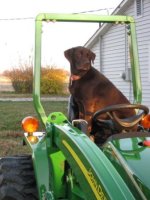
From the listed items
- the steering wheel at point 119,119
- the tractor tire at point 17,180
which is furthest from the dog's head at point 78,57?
the steering wheel at point 119,119

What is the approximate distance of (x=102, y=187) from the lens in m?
2.22

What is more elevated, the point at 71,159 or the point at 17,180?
the point at 71,159

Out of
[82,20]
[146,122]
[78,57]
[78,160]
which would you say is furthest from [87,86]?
[78,160]

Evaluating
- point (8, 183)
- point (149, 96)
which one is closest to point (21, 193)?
point (8, 183)

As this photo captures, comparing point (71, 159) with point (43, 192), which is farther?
point (43, 192)

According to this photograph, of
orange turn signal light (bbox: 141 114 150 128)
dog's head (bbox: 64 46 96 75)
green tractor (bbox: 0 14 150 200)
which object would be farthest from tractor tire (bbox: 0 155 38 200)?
dog's head (bbox: 64 46 96 75)

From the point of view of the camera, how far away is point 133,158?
8.25 ft

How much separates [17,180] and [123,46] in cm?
1475

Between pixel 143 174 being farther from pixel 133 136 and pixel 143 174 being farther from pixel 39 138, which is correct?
pixel 39 138

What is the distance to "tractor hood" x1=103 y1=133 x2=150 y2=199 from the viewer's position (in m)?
2.30

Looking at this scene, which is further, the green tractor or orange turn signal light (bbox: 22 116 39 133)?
orange turn signal light (bbox: 22 116 39 133)

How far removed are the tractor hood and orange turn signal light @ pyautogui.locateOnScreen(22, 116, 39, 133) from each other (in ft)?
3.84

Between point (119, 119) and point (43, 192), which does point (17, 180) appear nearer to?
point (43, 192)

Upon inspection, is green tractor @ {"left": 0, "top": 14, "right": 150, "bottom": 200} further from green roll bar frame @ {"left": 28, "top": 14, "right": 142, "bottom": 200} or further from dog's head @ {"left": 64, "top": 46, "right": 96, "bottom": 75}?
dog's head @ {"left": 64, "top": 46, "right": 96, "bottom": 75}
